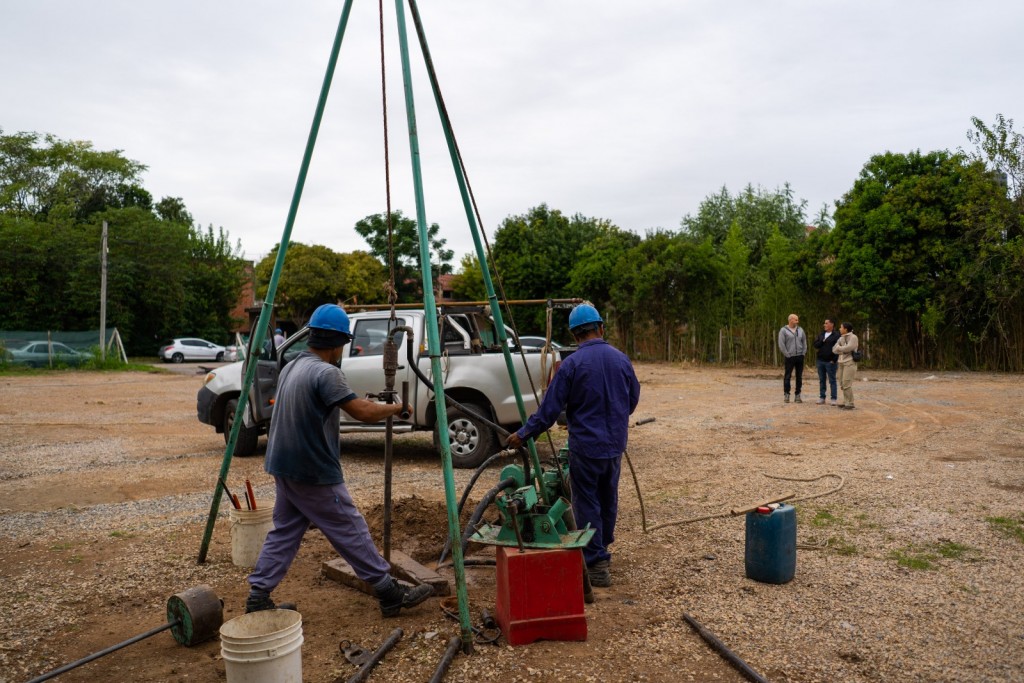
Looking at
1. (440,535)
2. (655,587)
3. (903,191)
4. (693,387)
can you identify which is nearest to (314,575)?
(440,535)

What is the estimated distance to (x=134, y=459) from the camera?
1005 cm

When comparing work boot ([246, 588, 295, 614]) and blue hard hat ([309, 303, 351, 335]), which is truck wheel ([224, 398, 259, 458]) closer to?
work boot ([246, 588, 295, 614])

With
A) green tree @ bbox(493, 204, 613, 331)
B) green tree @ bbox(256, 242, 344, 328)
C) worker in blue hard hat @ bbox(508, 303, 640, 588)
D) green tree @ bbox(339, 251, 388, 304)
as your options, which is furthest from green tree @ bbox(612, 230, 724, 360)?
worker in blue hard hat @ bbox(508, 303, 640, 588)

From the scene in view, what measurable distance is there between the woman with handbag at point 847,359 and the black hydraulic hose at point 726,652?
1131 centimetres

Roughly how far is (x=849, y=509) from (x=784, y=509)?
233cm

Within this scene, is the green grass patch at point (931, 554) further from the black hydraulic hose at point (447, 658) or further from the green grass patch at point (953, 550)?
the black hydraulic hose at point (447, 658)

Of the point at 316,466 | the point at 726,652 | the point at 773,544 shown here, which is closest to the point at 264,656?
the point at 316,466

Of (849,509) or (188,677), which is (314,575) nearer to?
(188,677)

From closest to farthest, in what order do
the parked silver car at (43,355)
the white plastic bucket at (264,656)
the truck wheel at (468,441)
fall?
the white plastic bucket at (264,656), the truck wheel at (468,441), the parked silver car at (43,355)

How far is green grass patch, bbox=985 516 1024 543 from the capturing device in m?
6.12

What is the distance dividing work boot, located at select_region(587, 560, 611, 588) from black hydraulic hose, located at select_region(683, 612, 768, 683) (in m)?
0.65

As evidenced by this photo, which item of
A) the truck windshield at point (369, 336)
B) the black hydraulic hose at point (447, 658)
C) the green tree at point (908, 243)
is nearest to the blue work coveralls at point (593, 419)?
the black hydraulic hose at point (447, 658)

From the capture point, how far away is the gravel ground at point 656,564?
3.95 meters

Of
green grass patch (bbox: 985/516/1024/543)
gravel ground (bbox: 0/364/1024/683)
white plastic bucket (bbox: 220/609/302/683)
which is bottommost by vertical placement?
gravel ground (bbox: 0/364/1024/683)
